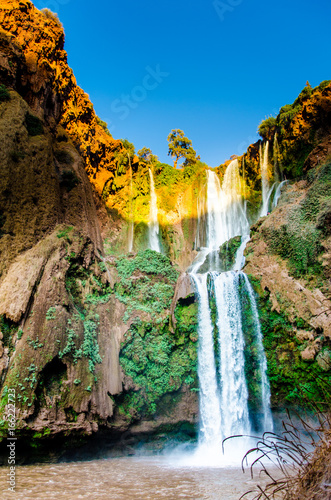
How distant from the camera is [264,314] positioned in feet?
48.9

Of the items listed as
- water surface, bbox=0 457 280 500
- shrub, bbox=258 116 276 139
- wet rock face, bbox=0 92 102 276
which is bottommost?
water surface, bbox=0 457 280 500

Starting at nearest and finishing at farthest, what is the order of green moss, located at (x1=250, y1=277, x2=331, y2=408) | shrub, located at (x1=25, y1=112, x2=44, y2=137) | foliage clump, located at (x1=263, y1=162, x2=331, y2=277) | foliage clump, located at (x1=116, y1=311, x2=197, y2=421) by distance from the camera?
foliage clump, located at (x1=116, y1=311, x2=197, y2=421) → green moss, located at (x1=250, y1=277, x2=331, y2=408) → foliage clump, located at (x1=263, y1=162, x2=331, y2=277) → shrub, located at (x1=25, y1=112, x2=44, y2=137)

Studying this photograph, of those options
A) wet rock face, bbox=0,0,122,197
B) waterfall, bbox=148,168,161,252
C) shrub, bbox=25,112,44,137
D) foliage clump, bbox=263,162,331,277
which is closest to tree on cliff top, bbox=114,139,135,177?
waterfall, bbox=148,168,161,252

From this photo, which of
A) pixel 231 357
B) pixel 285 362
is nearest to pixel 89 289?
pixel 231 357

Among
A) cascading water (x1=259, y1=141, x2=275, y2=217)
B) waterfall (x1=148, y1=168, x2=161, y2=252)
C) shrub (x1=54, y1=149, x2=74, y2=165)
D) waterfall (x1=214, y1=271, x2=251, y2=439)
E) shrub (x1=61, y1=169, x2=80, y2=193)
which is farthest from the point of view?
waterfall (x1=148, y1=168, x2=161, y2=252)

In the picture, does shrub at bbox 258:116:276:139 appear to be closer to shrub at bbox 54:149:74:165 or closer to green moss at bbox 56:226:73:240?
shrub at bbox 54:149:74:165

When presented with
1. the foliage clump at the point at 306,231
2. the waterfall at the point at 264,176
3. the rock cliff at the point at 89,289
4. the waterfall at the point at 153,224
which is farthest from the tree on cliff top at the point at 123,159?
the foliage clump at the point at 306,231

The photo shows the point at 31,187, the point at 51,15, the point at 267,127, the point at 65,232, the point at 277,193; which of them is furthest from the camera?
the point at 267,127

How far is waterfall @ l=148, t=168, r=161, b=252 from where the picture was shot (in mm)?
26906

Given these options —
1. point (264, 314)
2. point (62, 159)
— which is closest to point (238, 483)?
point (264, 314)

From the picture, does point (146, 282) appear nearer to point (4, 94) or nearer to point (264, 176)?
point (4, 94)

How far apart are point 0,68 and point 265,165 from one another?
19.2 metres

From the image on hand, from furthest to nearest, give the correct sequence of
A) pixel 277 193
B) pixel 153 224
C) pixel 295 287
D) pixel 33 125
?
pixel 153 224 < pixel 277 193 < pixel 33 125 < pixel 295 287

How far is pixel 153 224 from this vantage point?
27688mm
